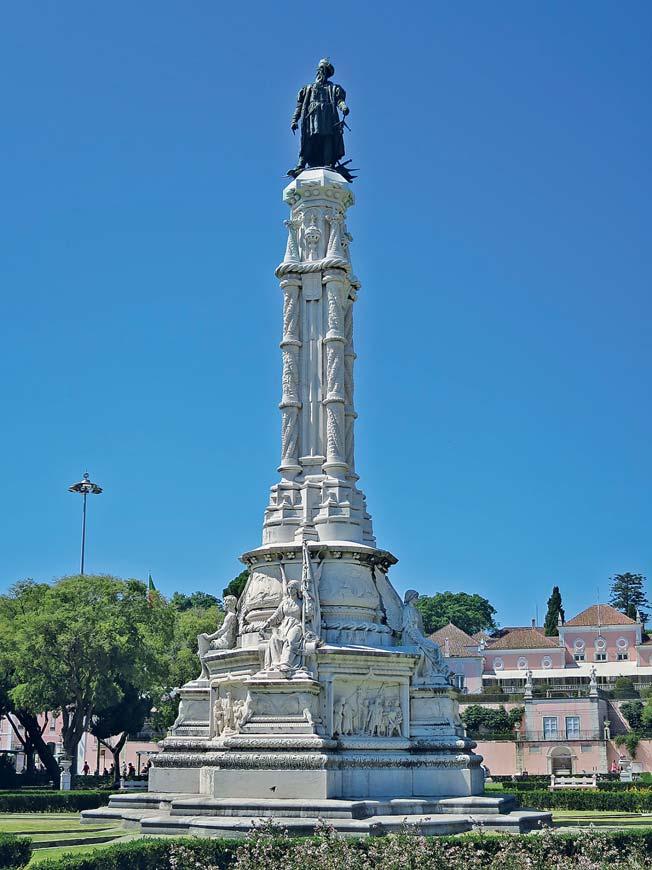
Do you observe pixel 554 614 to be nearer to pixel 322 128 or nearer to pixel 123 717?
pixel 123 717

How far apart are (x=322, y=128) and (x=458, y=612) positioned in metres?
83.6

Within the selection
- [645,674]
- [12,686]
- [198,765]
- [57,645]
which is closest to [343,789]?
[198,765]

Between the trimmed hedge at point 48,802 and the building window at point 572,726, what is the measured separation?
43.2m

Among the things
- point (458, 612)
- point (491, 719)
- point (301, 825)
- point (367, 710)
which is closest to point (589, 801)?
point (367, 710)

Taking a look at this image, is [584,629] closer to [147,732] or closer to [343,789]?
Result: [147,732]

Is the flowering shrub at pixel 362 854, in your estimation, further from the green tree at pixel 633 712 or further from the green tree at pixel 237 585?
the green tree at pixel 633 712

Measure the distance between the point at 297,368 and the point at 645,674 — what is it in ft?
193

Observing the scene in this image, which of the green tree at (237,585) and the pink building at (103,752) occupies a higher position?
the green tree at (237,585)

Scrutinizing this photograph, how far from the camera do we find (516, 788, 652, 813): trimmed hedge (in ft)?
119

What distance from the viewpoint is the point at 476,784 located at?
2723cm

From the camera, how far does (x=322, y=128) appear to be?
34.2 m

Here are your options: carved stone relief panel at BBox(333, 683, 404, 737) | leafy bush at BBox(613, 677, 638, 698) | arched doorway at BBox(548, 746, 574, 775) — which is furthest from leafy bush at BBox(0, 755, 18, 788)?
Result: leafy bush at BBox(613, 677, 638, 698)

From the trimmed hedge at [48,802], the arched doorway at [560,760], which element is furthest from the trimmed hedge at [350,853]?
the arched doorway at [560,760]

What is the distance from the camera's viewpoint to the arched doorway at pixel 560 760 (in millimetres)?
68875
